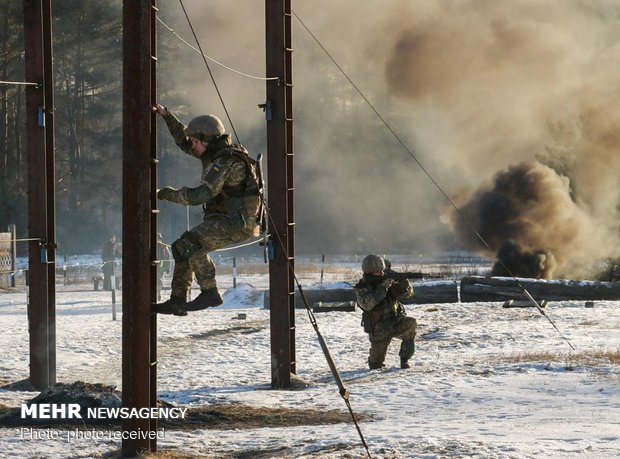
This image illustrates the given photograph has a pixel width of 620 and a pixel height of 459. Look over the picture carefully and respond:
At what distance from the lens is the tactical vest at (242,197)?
9.21 metres

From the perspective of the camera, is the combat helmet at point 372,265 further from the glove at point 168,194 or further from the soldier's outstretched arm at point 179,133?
the glove at point 168,194

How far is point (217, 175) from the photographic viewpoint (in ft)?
29.7

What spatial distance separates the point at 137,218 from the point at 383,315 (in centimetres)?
684

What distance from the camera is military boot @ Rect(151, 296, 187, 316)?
8695 millimetres

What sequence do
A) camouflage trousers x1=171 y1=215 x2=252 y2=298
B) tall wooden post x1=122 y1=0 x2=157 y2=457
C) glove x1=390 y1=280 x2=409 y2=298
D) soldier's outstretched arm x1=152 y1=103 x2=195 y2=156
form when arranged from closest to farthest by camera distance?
tall wooden post x1=122 y1=0 x2=157 y2=457
camouflage trousers x1=171 y1=215 x2=252 y2=298
soldier's outstretched arm x1=152 y1=103 x2=195 y2=156
glove x1=390 y1=280 x2=409 y2=298

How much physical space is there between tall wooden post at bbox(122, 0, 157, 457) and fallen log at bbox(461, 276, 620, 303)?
59.8 ft

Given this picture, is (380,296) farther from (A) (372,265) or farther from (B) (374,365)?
(B) (374,365)

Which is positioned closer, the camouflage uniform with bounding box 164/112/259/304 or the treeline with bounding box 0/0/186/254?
the camouflage uniform with bounding box 164/112/259/304

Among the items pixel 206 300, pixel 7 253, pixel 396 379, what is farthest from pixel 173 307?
pixel 7 253

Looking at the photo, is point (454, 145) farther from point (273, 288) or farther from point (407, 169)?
point (273, 288)

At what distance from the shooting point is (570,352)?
15727 millimetres

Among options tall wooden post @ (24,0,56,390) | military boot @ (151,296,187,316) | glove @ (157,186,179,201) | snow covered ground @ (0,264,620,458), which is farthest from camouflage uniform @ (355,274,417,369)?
glove @ (157,186,179,201)

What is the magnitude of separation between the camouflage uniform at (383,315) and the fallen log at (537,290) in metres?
11.3

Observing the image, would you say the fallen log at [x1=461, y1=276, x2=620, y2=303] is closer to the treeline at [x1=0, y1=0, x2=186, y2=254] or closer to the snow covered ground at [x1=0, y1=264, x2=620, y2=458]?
the snow covered ground at [x1=0, y1=264, x2=620, y2=458]
